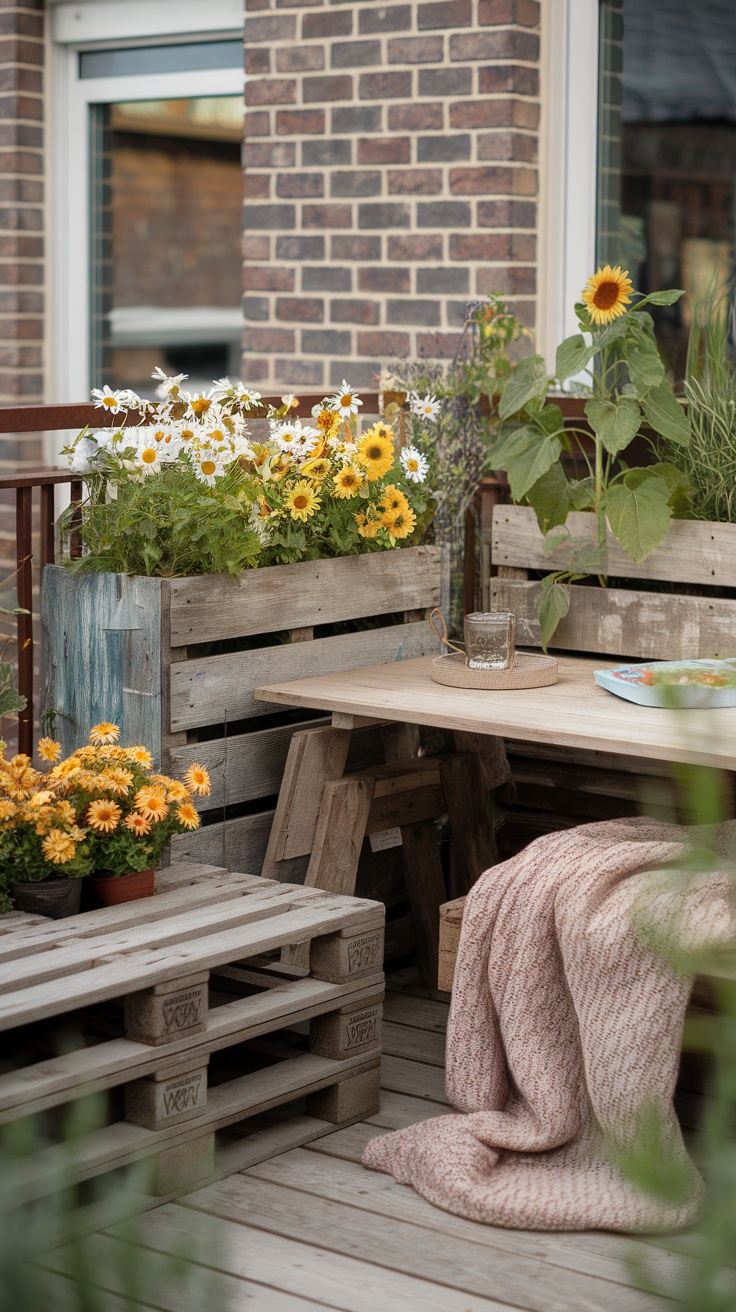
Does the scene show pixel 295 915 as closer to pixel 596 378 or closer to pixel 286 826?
pixel 286 826

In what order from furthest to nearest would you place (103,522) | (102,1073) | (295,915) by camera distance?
(103,522)
(295,915)
(102,1073)

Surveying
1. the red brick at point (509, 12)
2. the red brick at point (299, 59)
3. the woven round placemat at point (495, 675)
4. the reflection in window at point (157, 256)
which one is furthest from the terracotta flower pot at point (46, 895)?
the reflection in window at point (157, 256)

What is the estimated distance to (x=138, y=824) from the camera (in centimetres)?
241

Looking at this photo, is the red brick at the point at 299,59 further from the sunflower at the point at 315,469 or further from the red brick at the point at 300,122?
the sunflower at the point at 315,469

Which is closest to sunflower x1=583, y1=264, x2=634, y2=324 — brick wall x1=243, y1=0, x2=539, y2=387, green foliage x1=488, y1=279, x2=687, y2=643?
green foliage x1=488, y1=279, x2=687, y2=643

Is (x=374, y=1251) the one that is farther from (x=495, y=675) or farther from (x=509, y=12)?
(x=509, y=12)

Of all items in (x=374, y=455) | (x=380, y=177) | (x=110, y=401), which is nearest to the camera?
(x=110, y=401)

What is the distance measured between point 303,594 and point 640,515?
2.13 feet

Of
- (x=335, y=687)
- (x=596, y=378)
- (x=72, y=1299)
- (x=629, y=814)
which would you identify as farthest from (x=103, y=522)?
(x=72, y=1299)

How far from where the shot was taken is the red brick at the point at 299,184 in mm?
4293

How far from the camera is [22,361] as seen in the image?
16.8 ft

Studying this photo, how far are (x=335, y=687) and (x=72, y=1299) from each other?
2307mm

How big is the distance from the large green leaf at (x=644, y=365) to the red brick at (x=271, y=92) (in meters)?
1.70

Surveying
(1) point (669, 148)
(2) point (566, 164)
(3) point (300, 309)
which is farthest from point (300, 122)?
(1) point (669, 148)
